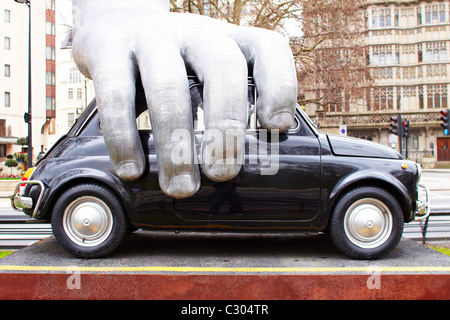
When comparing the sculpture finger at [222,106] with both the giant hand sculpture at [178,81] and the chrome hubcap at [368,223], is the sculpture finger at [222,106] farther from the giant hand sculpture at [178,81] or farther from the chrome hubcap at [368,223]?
the chrome hubcap at [368,223]

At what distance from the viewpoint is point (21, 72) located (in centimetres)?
4306

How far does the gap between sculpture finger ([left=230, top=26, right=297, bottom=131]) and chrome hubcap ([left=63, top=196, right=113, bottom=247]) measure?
152 centimetres

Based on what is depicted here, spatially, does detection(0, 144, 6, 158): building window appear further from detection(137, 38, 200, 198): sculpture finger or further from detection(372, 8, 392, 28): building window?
detection(137, 38, 200, 198): sculpture finger

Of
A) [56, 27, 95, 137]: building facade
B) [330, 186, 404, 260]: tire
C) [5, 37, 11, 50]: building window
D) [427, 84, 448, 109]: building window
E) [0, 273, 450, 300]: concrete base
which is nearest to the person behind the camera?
[0, 273, 450, 300]: concrete base

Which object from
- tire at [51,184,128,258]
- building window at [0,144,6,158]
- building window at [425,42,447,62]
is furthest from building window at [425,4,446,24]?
tire at [51,184,128,258]

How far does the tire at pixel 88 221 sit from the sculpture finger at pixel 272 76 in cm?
145

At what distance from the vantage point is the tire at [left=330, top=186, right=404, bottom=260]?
11.3 feet

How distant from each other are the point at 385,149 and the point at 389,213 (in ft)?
1.96

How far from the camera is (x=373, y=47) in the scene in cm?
4531

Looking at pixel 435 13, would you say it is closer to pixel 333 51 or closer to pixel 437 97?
pixel 437 97

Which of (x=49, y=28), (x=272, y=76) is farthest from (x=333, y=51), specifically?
(x=49, y=28)

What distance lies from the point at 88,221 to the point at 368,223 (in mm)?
2297
